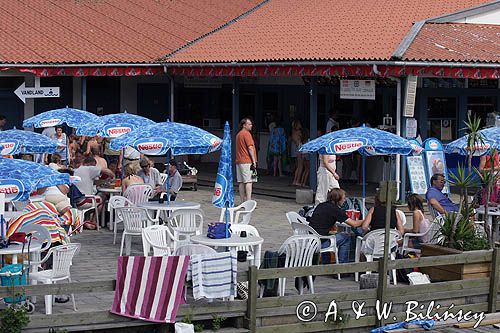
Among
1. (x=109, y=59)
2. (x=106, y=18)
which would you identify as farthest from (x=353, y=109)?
(x=106, y=18)

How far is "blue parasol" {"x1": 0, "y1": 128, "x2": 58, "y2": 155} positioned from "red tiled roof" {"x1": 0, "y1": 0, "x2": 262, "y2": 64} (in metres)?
6.13

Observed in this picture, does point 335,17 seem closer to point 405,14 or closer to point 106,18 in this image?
point 405,14

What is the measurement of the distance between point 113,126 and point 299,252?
7.91 meters

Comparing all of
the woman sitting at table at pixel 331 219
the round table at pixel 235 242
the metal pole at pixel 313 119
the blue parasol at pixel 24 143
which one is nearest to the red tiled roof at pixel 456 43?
the metal pole at pixel 313 119

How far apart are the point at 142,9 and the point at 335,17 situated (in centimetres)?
772

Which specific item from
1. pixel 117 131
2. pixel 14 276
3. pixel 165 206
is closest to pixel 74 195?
pixel 117 131

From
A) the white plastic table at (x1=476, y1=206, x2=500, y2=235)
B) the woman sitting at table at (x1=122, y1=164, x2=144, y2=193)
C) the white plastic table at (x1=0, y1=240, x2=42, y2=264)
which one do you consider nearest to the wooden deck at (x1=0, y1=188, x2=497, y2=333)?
the white plastic table at (x1=0, y1=240, x2=42, y2=264)

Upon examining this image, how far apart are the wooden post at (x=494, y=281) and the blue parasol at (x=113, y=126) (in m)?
8.81

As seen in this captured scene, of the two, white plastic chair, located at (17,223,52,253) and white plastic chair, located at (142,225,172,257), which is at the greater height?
white plastic chair, located at (17,223,52,253)

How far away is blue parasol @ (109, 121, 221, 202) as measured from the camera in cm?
1647

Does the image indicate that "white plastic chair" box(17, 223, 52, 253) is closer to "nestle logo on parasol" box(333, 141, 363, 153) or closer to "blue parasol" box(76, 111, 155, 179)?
"nestle logo on parasol" box(333, 141, 363, 153)

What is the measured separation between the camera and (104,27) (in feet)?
95.1

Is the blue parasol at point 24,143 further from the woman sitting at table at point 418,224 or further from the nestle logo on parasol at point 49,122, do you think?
the woman sitting at table at point 418,224

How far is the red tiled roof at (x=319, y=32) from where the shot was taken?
874 inches
